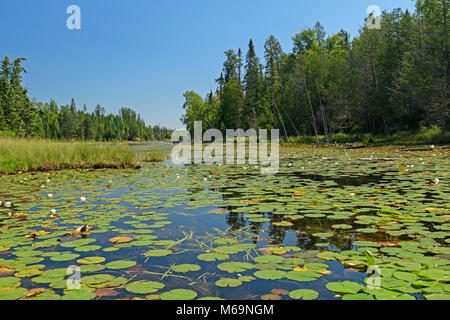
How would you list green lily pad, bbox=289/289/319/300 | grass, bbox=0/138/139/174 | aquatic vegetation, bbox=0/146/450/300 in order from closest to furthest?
green lily pad, bbox=289/289/319/300, aquatic vegetation, bbox=0/146/450/300, grass, bbox=0/138/139/174

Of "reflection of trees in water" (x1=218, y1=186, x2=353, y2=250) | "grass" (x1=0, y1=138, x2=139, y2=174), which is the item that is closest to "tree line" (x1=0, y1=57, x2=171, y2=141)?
"grass" (x1=0, y1=138, x2=139, y2=174)

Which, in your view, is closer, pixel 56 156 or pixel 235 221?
pixel 235 221

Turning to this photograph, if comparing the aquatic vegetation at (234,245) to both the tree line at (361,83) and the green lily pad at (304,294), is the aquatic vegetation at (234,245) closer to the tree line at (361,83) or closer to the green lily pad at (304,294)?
the green lily pad at (304,294)

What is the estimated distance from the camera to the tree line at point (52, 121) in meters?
45.5

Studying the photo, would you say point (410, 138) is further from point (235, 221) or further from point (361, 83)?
point (235, 221)

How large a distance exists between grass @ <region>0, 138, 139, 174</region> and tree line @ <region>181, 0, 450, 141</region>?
21230mm

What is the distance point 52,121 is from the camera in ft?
279

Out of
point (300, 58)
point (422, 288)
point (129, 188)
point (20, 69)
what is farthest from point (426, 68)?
point (20, 69)

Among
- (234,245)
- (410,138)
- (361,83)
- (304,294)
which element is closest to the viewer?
(304,294)

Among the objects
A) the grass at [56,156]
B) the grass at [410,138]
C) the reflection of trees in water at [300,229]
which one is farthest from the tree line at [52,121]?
the grass at [410,138]

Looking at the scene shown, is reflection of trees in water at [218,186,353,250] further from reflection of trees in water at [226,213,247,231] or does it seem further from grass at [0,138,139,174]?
grass at [0,138,139,174]

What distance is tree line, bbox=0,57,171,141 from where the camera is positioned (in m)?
45.5

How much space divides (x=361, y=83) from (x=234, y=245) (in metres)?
32.4

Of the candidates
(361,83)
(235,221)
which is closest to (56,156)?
(235,221)
